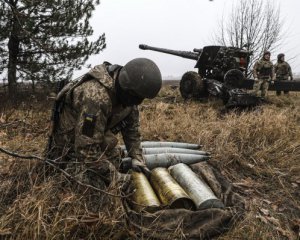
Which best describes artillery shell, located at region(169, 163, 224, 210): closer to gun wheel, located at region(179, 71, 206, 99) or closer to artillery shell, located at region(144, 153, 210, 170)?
artillery shell, located at region(144, 153, 210, 170)

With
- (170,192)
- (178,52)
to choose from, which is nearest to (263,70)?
(178,52)

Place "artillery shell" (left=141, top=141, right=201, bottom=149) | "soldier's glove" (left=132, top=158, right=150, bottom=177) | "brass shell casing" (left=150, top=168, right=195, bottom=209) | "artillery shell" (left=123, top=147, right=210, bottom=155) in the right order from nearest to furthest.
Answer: "brass shell casing" (left=150, top=168, right=195, bottom=209) < "soldier's glove" (left=132, top=158, right=150, bottom=177) < "artillery shell" (left=123, top=147, right=210, bottom=155) < "artillery shell" (left=141, top=141, right=201, bottom=149)

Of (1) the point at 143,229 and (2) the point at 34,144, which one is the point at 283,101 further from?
(1) the point at 143,229

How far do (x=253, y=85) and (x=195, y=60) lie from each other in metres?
2.36

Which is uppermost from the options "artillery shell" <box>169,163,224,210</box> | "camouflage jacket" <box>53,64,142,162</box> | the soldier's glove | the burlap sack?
"camouflage jacket" <box>53,64,142,162</box>

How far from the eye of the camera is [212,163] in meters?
5.04

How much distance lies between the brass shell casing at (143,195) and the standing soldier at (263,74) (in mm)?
8063

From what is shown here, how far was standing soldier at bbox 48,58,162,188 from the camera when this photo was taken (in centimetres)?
332

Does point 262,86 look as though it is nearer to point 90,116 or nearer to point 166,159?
point 166,159

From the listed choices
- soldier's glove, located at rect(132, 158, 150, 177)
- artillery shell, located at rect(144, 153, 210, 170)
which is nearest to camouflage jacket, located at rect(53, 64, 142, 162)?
soldier's glove, located at rect(132, 158, 150, 177)

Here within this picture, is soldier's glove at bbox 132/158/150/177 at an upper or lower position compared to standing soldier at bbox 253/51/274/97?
lower

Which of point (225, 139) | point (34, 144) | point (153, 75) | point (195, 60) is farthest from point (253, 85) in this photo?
point (153, 75)

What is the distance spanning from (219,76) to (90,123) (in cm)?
909

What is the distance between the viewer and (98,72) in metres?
3.52
